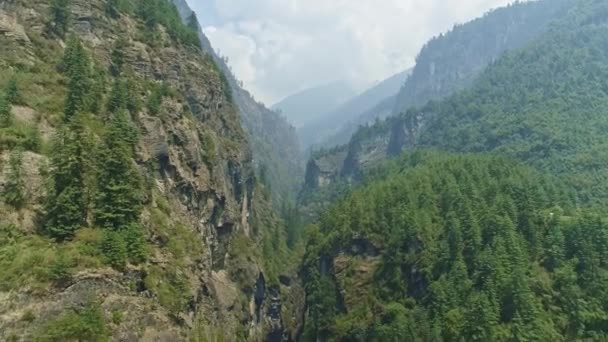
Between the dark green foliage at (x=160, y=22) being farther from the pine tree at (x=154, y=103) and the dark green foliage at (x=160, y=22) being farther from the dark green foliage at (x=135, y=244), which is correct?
the dark green foliage at (x=135, y=244)

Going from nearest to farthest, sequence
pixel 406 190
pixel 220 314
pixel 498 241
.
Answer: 1. pixel 220 314
2. pixel 498 241
3. pixel 406 190

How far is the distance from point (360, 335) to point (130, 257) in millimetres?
51583

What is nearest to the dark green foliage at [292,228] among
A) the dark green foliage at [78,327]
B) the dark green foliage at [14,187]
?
the dark green foliage at [14,187]

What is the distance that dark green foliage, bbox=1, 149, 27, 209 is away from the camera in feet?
131

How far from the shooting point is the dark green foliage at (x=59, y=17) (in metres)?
69.5

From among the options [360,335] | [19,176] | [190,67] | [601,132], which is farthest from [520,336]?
[601,132]

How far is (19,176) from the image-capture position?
40906 mm

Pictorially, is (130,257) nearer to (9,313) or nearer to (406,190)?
(9,313)

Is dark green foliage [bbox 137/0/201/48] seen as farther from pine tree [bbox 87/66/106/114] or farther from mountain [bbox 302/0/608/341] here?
mountain [bbox 302/0/608/341]

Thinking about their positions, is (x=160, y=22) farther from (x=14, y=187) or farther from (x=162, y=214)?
(x=14, y=187)

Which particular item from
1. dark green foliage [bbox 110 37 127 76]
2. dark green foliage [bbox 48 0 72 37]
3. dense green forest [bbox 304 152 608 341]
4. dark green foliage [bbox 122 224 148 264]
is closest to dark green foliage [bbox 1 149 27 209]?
dark green foliage [bbox 122 224 148 264]

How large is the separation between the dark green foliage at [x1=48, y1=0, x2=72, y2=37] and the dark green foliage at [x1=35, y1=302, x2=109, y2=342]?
159 feet

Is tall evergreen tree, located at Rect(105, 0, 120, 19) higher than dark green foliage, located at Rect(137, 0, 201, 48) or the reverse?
the reverse

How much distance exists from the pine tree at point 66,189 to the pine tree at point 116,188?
1.61m
